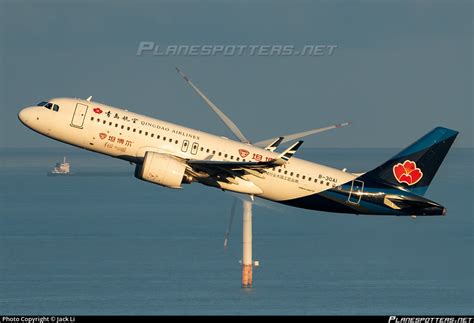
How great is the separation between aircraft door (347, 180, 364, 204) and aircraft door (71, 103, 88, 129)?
23.9 m

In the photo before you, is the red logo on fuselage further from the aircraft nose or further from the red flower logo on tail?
the aircraft nose

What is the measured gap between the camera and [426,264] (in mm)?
172375

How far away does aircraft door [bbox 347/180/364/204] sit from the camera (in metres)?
90.5

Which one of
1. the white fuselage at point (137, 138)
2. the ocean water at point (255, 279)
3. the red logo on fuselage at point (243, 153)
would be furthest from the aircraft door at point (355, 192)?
the ocean water at point (255, 279)

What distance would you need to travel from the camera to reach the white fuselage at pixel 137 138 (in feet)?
281

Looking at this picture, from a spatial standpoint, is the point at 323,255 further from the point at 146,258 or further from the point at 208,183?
the point at 208,183

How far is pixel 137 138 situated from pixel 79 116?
534 centimetres

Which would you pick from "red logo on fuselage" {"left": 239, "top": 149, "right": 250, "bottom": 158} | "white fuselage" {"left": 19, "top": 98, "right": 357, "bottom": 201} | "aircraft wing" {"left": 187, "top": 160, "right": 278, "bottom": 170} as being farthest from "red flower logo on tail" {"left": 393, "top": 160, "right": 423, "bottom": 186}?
"aircraft wing" {"left": 187, "top": 160, "right": 278, "bottom": 170}

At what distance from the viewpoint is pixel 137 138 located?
85.4m

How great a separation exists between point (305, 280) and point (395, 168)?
72395 millimetres

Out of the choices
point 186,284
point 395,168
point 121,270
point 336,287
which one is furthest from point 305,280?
point 395,168

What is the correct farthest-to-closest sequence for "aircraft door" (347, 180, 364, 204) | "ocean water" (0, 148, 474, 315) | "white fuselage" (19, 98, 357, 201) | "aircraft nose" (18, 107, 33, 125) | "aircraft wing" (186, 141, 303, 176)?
"ocean water" (0, 148, 474, 315) < "aircraft door" (347, 180, 364, 204) < "aircraft nose" (18, 107, 33, 125) < "white fuselage" (19, 98, 357, 201) < "aircraft wing" (186, 141, 303, 176)

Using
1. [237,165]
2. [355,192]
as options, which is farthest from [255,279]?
[237,165]

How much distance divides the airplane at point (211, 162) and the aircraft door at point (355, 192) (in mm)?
87
